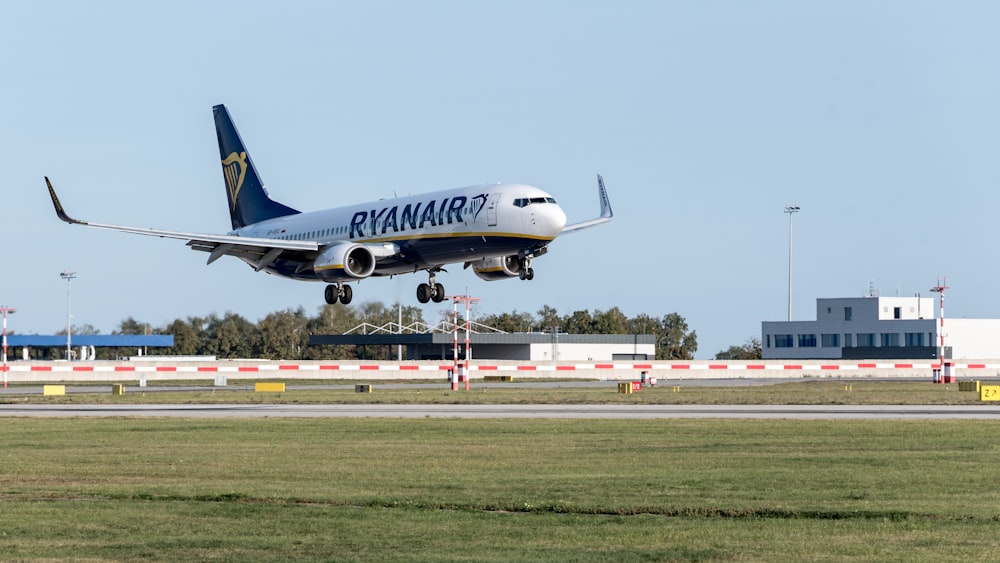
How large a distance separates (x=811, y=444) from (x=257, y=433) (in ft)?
Answer: 56.4

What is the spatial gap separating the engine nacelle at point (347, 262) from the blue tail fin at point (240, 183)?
44.1ft

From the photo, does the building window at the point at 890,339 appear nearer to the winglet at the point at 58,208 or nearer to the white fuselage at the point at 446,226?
the white fuselage at the point at 446,226

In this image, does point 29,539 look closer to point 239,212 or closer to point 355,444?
point 355,444

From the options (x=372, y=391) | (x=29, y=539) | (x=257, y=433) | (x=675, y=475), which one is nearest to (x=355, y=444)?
(x=257, y=433)

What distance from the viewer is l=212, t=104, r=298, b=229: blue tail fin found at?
8325 cm

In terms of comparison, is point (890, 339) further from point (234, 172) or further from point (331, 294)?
point (331, 294)

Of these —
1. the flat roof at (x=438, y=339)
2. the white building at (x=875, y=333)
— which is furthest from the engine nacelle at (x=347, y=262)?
the white building at (x=875, y=333)

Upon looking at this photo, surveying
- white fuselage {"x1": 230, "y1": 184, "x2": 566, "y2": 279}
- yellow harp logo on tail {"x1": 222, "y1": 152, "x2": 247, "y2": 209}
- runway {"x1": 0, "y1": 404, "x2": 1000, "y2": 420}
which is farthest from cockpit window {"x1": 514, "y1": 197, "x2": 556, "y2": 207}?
yellow harp logo on tail {"x1": 222, "y1": 152, "x2": 247, "y2": 209}

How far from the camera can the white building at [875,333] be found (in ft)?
526

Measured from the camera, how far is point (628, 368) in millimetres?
111438

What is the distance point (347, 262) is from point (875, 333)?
110 meters

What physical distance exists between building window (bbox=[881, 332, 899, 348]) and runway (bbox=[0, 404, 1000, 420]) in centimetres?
10600

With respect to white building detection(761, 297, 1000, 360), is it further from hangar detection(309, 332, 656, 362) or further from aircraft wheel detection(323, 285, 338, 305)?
aircraft wheel detection(323, 285, 338, 305)

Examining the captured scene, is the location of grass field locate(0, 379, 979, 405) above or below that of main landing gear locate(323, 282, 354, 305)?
below
